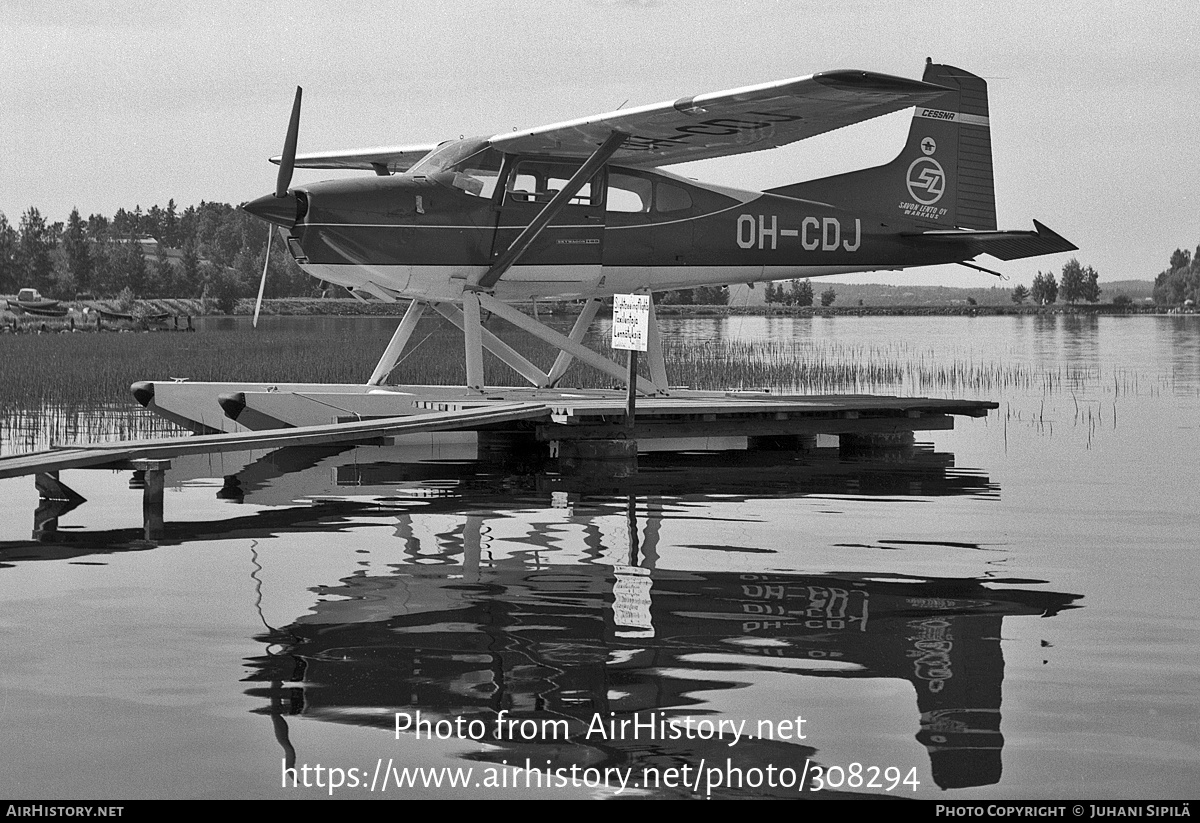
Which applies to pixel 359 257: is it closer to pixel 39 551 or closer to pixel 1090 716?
pixel 39 551

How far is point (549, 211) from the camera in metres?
12.8

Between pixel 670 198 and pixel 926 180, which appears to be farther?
pixel 926 180

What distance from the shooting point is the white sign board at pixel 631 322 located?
11633mm

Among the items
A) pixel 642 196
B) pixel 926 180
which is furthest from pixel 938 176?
pixel 642 196

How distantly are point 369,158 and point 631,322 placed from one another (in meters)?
5.00

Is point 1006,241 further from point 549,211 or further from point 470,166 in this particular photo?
point 470,166

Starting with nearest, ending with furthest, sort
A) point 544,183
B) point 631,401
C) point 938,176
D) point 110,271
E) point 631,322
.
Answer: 1. point 631,401
2. point 631,322
3. point 544,183
4. point 938,176
5. point 110,271

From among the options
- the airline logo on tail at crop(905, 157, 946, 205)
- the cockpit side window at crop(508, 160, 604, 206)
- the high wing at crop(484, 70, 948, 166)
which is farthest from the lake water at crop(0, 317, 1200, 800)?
the airline logo on tail at crop(905, 157, 946, 205)

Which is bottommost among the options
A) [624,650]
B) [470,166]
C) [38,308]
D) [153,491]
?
[624,650]

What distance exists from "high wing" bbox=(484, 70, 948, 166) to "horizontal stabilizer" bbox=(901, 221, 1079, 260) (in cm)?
253

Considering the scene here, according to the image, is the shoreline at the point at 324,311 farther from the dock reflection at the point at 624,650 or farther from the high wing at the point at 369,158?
the dock reflection at the point at 624,650

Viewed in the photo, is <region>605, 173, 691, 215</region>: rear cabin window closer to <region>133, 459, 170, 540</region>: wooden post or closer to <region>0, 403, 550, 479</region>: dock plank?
<region>0, 403, 550, 479</region>: dock plank
